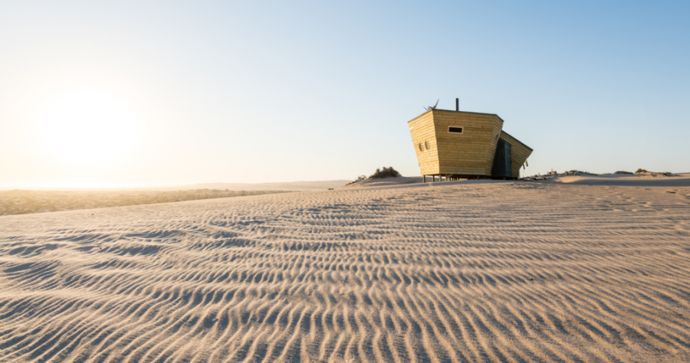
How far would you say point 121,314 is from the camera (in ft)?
11.6

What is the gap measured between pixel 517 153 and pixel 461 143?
5.99 metres

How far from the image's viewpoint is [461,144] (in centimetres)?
1752

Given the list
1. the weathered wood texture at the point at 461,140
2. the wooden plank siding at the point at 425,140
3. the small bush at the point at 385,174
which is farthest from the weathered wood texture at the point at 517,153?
the small bush at the point at 385,174

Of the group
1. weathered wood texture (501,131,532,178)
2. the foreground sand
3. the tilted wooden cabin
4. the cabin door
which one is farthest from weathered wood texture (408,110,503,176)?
the foreground sand

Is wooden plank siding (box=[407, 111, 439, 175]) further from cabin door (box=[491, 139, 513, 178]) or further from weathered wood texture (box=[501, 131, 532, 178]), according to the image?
weathered wood texture (box=[501, 131, 532, 178])

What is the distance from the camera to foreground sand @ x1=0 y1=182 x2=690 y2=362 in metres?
2.77

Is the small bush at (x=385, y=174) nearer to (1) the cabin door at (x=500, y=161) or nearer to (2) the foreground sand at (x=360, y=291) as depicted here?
(1) the cabin door at (x=500, y=161)

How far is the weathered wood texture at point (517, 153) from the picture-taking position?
2041 cm

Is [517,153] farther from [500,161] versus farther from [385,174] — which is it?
[385,174]

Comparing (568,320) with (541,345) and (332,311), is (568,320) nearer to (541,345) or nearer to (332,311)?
(541,345)

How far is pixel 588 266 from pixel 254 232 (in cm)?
628

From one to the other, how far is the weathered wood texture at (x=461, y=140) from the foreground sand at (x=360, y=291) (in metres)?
10.2

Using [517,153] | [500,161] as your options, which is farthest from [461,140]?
[517,153]

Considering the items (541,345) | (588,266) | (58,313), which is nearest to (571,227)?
(588,266)
